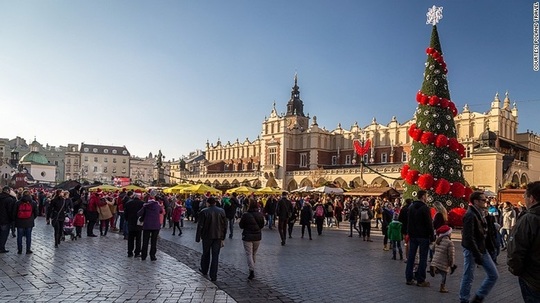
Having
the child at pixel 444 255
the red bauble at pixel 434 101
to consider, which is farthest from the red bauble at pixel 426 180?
the child at pixel 444 255

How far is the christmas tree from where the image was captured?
20422 millimetres

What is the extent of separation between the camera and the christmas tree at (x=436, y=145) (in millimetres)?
20422

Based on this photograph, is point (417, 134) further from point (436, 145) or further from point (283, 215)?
point (283, 215)

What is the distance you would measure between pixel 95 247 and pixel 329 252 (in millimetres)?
7023

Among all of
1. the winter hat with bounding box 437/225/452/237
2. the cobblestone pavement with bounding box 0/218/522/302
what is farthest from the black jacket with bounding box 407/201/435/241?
the cobblestone pavement with bounding box 0/218/522/302

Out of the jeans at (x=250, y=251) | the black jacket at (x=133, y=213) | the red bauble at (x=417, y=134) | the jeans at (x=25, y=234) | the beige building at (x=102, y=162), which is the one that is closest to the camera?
the jeans at (x=250, y=251)

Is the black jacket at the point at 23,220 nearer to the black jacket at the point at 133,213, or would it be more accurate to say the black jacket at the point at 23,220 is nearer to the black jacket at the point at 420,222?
the black jacket at the point at 133,213

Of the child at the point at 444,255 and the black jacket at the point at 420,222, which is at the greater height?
the black jacket at the point at 420,222

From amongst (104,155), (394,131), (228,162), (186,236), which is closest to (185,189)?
(186,236)

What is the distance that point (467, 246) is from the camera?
670 cm

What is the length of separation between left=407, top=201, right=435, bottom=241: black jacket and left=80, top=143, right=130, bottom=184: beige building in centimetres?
12281

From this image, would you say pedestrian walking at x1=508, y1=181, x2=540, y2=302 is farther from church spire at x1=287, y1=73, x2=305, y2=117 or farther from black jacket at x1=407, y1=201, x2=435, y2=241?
church spire at x1=287, y1=73, x2=305, y2=117

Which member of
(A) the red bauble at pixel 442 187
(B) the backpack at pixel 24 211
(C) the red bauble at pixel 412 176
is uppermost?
(C) the red bauble at pixel 412 176

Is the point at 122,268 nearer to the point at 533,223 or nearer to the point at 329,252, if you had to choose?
the point at 329,252
